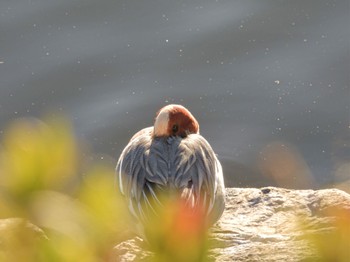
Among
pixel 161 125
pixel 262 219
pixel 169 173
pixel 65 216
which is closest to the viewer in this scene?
pixel 65 216

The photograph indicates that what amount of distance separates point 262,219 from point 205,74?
3.72 m

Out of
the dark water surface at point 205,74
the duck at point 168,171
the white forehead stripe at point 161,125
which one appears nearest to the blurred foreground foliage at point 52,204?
the duck at point 168,171

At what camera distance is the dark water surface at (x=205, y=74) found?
8.84 meters

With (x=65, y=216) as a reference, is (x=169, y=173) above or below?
above

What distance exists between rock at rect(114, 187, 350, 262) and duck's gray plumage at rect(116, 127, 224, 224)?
0.20 m

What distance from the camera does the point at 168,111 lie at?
280 inches

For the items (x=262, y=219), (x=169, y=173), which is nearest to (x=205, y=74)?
(x=262, y=219)

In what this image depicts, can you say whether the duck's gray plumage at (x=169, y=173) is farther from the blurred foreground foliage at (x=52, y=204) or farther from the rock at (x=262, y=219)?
the blurred foreground foliage at (x=52, y=204)

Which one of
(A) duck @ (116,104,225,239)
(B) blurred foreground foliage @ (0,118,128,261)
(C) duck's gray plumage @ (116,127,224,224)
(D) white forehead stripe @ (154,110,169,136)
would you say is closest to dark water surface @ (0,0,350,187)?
(D) white forehead stripe @ (154,110,169,136)

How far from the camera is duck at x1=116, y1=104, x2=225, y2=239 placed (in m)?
5.76

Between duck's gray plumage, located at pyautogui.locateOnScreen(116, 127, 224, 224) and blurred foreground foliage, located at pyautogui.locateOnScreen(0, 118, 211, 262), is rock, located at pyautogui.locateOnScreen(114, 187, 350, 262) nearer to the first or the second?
duck's gray plumage, located at pyautogui.locateOnScreen(116, 127, 224, 224)

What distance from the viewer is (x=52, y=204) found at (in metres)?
1.53

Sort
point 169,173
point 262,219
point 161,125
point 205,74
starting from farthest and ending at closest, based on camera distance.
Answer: point 205,74 → point 161,125 → point 262,219 → point 169,173

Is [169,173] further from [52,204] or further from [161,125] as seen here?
[52,204]
